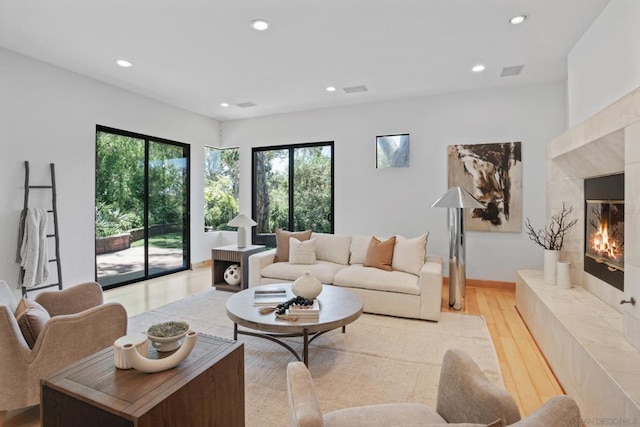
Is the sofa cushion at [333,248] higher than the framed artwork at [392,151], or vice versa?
the framed artwork at [392,151]

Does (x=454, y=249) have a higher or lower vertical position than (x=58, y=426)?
higher

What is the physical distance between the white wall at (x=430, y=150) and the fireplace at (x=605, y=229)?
1.45 m

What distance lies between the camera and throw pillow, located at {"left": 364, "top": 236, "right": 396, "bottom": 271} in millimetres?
3961

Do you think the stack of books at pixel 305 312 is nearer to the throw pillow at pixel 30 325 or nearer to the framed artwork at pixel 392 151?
the throw pillow at pixel 30 325

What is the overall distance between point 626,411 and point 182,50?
14.0 feet

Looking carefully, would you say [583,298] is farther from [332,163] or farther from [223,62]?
[223,62]

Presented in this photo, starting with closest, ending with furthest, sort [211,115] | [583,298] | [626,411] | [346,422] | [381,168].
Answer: [346,422] → [626,411] → [583,298] → [381,168] → [211,115]

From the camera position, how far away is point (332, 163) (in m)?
5.60

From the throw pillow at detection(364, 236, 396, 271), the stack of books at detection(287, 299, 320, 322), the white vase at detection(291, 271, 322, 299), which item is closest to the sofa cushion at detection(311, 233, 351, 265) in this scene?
the throw pillow at detection(364, 236, 396, 271)

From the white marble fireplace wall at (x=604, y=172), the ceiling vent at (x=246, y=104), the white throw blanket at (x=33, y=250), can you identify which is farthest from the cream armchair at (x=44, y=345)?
the ceiling vent at (x=246, y=104)

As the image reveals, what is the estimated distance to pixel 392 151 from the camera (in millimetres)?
5137

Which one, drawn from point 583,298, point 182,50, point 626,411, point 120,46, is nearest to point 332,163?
point 182,50

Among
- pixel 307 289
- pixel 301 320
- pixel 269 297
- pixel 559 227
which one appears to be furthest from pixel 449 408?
pixel 559 227

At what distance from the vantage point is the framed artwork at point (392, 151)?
5.07m
